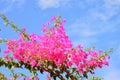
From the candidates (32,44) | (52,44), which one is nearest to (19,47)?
(32,44)

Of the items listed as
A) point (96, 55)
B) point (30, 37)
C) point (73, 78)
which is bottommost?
point (73, 78)

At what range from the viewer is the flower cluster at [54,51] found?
8.07 metres

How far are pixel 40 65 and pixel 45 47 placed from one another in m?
0.44

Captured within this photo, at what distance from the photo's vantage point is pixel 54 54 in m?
8.06

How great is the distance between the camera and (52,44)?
26.8ft

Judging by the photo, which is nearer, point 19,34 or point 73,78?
point 73,78

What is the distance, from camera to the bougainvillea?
806cm

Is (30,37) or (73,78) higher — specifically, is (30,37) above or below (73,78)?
above

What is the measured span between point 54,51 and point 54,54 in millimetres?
67

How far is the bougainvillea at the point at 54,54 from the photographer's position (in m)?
8.06

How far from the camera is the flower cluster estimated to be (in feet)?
26.5

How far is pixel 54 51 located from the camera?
8.07 metres

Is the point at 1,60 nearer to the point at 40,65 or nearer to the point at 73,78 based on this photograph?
the point at 40,65

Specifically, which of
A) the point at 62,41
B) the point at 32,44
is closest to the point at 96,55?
the point at 62,41
